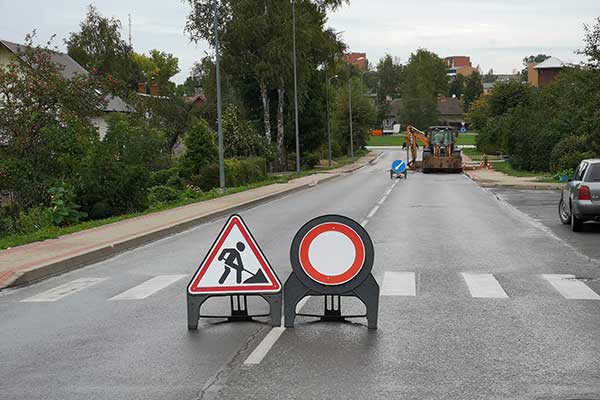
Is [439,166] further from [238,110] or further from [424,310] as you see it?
[424,310]

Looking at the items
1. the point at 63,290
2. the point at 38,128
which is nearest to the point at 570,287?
the point at 63,290

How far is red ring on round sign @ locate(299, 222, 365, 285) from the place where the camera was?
8719 mm

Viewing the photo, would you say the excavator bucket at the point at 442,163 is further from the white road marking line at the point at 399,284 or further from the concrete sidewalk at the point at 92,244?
the white road marking line at the point at 399,284

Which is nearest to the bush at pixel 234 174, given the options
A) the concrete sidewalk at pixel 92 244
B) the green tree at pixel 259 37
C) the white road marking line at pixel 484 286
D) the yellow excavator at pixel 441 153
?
the green tree at pixel 259 37

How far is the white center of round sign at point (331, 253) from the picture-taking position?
8.74 meters

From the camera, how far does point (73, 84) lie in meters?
26.8

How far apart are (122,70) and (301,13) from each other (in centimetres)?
2618

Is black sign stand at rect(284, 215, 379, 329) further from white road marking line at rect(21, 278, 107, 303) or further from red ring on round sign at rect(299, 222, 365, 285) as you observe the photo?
white road marking line at rect(21, 278, 107, 303)

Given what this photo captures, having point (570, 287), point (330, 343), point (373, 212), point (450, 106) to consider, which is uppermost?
point (450, 106)

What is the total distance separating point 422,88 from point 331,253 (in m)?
126

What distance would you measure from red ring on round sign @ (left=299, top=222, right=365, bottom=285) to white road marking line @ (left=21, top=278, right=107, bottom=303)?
4.03 metres

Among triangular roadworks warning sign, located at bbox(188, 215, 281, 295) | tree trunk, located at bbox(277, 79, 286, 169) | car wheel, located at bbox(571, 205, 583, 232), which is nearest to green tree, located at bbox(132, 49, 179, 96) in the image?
tree trunk, located at bbox(277, 79, 286, 169)

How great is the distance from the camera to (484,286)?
11500 millimetres

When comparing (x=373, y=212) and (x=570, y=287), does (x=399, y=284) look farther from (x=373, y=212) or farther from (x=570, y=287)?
(x=373, y=212)
